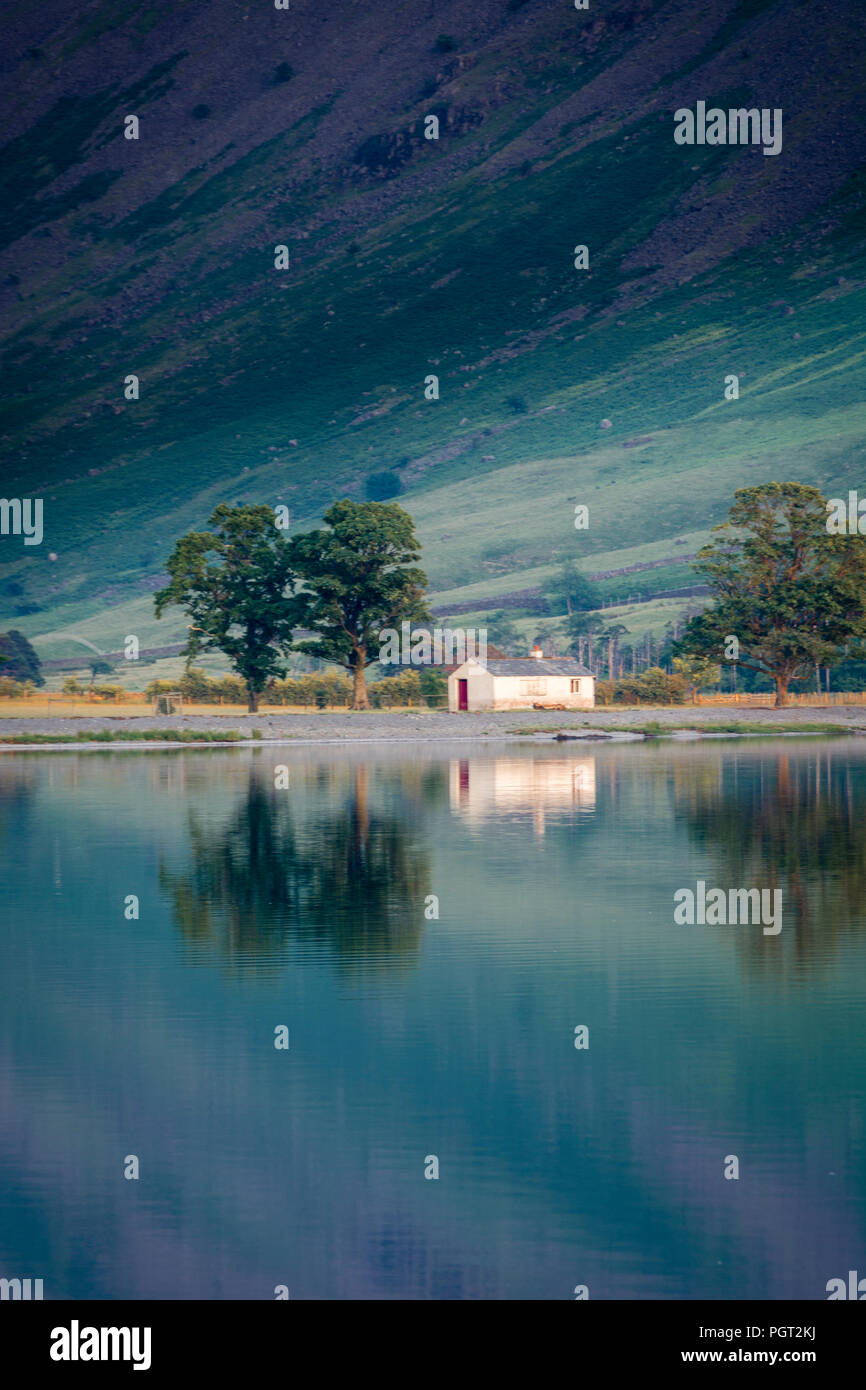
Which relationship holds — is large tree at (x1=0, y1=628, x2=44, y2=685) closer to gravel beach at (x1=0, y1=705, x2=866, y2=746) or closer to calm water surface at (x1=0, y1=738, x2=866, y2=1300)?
gravel beach at (x1=0, y1=705, x2=866, y2=746)

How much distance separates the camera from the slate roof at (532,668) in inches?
4382

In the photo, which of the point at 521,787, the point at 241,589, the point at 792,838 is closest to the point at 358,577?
the point at 241,589

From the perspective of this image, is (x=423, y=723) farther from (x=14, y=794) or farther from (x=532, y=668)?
(x=14, y=794)

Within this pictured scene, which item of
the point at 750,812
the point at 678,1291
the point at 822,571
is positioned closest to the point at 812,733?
the point at 822,571

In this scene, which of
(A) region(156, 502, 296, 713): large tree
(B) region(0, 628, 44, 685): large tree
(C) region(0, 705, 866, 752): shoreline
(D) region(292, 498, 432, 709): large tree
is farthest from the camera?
(B) region(0, 628, 44, 685): large tree

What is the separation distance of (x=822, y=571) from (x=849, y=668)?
1624 inches

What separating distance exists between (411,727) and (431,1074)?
75.4 meters

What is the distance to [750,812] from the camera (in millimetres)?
39656

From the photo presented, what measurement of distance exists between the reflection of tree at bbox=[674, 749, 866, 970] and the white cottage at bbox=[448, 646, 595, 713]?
173ft

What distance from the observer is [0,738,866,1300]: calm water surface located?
11.5 metres

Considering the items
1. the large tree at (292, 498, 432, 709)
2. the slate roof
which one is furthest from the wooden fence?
the large tree at (292, 498, 432, 709)

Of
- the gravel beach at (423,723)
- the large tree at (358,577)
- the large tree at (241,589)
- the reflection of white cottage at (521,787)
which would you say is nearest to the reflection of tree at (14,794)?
the reflection of white cottage at (521,787)

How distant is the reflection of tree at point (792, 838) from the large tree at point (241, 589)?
39.8 m

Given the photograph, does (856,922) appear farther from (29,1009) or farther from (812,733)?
(812,733)
